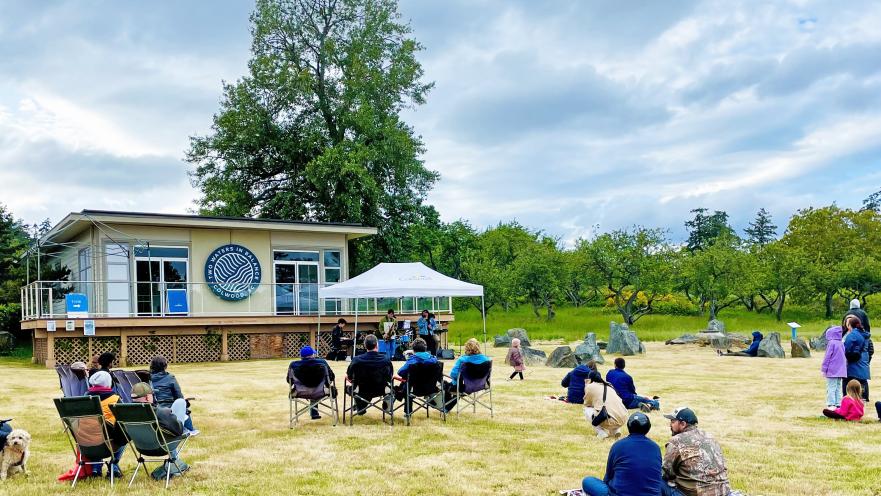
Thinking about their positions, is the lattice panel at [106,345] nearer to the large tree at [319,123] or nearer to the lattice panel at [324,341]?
the lattice panel at [324,341]

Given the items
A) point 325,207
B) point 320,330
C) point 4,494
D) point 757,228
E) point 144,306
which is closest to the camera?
point 4,494

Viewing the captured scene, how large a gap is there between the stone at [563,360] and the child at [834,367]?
26.6 feet

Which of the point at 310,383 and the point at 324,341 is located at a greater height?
the point at 310,383

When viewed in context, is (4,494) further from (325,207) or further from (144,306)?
(325,207)

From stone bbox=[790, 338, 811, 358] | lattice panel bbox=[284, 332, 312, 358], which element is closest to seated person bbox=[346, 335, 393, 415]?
lattice panel bbox=[284, 332, 312, 358]

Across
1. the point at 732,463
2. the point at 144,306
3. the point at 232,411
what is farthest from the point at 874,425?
the point at 144,306

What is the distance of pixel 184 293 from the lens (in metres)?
21.7

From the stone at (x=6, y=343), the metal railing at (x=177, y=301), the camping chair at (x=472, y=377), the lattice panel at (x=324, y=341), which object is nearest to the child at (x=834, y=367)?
the camping chair at (x=472, y=377)

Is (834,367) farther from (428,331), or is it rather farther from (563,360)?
(428,331)

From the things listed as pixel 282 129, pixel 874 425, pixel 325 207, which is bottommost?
pixel 874 425

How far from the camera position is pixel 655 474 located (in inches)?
225

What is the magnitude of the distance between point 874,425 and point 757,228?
85.5m

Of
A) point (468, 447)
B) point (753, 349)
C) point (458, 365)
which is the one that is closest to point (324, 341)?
point (753, 349)

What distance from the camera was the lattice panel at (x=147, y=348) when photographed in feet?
67.9
